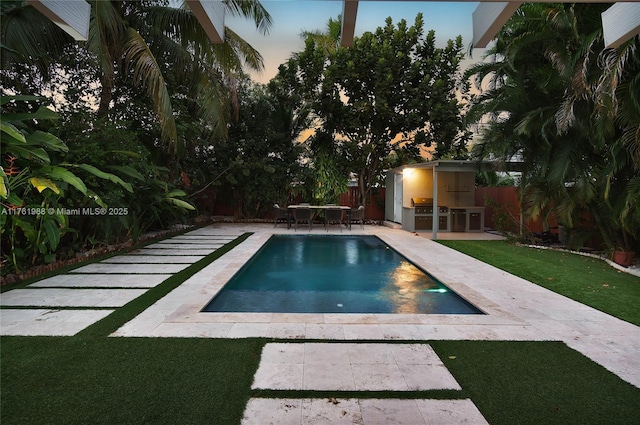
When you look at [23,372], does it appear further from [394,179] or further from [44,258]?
[394,179]

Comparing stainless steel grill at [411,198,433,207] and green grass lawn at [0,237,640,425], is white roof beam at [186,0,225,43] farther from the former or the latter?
stainless steel grill at [411,198,433,207]

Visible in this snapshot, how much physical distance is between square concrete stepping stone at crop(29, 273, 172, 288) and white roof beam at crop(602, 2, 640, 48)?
5.54 m

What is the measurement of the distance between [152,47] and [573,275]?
10799 mm

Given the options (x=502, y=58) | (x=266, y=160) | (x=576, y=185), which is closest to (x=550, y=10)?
(x=502, y=58)

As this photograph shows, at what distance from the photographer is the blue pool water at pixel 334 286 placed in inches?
185

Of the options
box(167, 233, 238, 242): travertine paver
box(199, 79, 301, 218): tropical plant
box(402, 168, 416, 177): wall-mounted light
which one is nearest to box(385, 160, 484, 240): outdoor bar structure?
box(402, 168, 416, 177): wall-mounted light

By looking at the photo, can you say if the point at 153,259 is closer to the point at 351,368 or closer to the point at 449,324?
the point at 351,368

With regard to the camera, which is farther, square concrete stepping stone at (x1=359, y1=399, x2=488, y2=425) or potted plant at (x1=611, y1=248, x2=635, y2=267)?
potted plant at (x1=611, y1=248, x2=635, y2=267)

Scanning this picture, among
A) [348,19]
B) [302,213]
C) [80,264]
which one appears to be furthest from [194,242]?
[348,19]

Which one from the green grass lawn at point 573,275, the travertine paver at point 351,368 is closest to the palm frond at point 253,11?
the green grass lawn at point 573,275

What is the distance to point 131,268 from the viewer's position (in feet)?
20.9

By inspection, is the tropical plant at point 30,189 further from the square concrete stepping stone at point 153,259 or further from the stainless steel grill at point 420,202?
the stainless steel grill at point 420,202

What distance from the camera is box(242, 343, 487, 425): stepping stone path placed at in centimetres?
216

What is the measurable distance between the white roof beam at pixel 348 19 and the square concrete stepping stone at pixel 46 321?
11.5 feet
